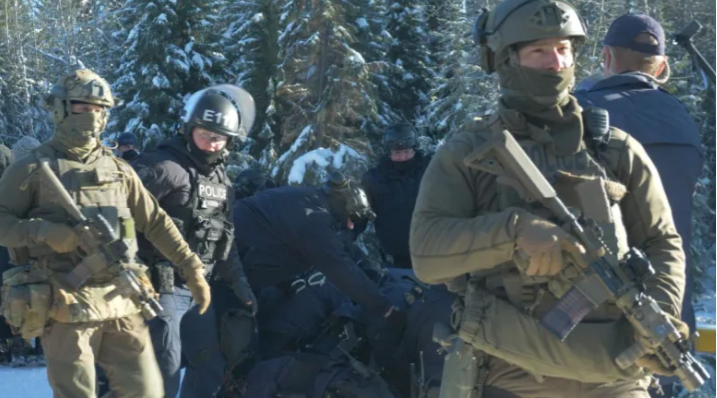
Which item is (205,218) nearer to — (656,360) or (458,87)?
(656,360)

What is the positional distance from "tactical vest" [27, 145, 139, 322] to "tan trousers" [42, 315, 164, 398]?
3.5 inches

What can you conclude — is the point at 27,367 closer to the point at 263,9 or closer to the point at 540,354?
the point at 540,354

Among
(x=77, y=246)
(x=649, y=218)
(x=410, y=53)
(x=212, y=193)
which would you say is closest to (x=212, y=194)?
(x=212, y=193)

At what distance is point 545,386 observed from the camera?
9.66 feet

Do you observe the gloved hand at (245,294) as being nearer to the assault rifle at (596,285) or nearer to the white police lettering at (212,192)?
the white police lettering at (212,192)

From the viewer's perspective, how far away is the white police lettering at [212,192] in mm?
5910

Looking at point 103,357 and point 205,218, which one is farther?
point 205,218

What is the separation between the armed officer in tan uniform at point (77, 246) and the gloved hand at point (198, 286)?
0.37m

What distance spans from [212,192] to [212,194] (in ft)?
0.04

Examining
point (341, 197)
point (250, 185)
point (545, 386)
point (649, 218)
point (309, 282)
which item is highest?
point (649, 218)

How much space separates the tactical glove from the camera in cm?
543

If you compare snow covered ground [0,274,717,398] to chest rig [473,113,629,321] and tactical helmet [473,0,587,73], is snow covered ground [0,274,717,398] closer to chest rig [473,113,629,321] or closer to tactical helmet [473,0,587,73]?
chest rig [473,113,629,321]

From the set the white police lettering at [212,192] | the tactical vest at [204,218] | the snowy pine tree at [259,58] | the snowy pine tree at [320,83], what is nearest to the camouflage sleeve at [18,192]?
the tactical vest at [204,218]

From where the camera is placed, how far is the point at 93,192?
5074 millimetres
